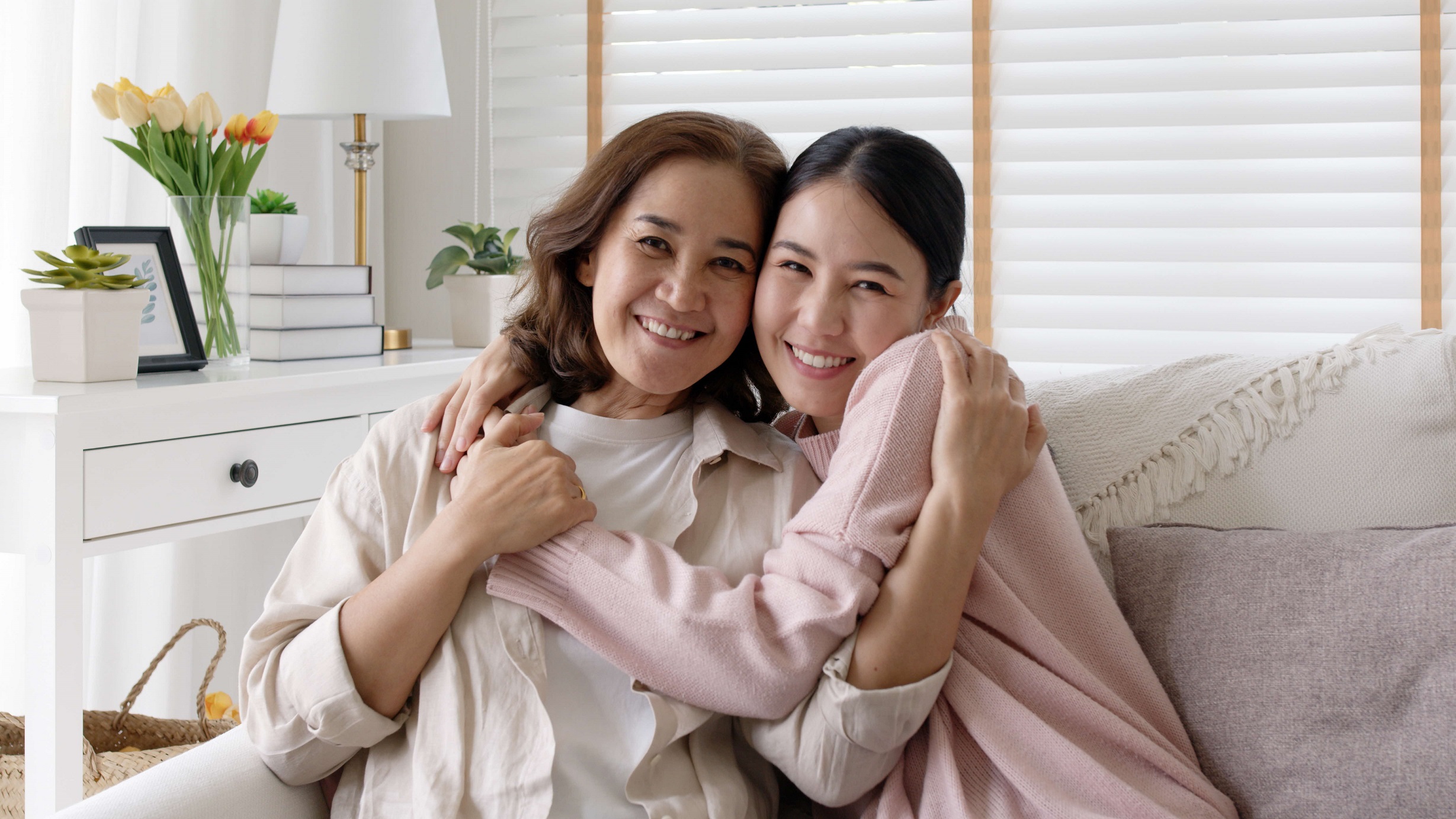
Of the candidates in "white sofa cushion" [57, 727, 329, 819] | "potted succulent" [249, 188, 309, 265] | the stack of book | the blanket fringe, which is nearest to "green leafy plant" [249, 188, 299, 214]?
"potted succulent" [249, 188, 309, 265]

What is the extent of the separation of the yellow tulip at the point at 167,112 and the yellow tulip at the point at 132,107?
0.5 inches

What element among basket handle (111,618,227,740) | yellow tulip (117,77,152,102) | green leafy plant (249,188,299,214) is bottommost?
basket handle (111,618,227,740)

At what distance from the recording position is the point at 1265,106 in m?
2.41

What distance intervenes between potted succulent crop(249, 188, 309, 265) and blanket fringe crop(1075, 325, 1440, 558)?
5.01ft

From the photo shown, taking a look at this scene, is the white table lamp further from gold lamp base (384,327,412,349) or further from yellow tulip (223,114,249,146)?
yellow tulip (223,114,249,146)

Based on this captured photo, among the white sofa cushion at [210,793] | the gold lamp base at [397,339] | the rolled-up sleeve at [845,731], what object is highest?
the gold lamp base at [397,339]

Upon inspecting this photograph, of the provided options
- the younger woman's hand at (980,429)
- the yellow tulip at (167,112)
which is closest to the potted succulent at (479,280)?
the yellow tulip at (167,112)

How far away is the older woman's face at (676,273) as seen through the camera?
4.07ft

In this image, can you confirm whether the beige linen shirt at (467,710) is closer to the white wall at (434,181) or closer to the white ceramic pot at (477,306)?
the white ceramic pot at (477,306)

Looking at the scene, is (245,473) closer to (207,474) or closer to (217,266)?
(207,474)

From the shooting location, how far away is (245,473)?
1731 mm

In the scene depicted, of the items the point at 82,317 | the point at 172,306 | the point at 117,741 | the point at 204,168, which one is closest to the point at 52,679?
the point at 117,741

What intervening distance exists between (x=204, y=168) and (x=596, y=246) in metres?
0.90

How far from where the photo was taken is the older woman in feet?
3.54
